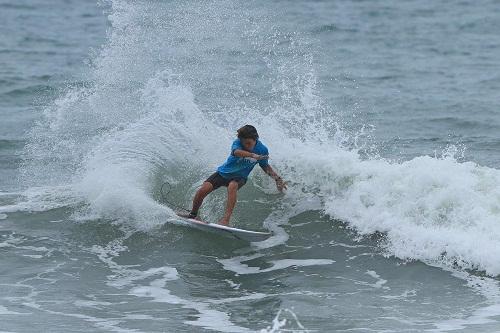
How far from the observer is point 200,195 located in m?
12.6

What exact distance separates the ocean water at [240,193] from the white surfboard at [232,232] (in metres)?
0.14

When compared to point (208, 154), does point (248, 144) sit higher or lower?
lower

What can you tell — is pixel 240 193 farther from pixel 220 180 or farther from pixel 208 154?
pixel 220 180

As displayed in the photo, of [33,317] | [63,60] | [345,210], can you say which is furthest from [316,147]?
[63,60]

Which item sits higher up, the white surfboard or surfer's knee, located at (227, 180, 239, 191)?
surfer's knee, located at (227, 180, 239, 191)

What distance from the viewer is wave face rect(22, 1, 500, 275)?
12344mm

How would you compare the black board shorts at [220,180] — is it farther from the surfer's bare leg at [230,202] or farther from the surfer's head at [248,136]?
the surfer's head at [248,136]

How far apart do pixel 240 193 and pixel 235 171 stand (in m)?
1.73

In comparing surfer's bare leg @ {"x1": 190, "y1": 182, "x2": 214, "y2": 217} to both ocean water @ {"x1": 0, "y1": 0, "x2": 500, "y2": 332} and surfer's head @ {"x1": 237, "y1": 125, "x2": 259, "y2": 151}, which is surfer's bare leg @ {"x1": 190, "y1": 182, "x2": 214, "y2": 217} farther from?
surfer's head @ {"x1": 237, "y1": 125, "x2": 259, "y2": 151}

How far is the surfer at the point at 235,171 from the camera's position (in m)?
12.3

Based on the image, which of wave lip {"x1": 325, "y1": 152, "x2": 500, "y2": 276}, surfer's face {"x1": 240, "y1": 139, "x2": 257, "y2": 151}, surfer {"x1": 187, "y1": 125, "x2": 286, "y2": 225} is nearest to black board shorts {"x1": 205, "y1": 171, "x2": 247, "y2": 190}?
surfer {"x1": 187, "y1": 125, "x2": 286, "y2": 225}

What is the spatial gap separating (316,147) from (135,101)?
4.45 metres

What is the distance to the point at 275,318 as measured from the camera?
32.0 feet

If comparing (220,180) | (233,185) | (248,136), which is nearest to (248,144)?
(248,136)
